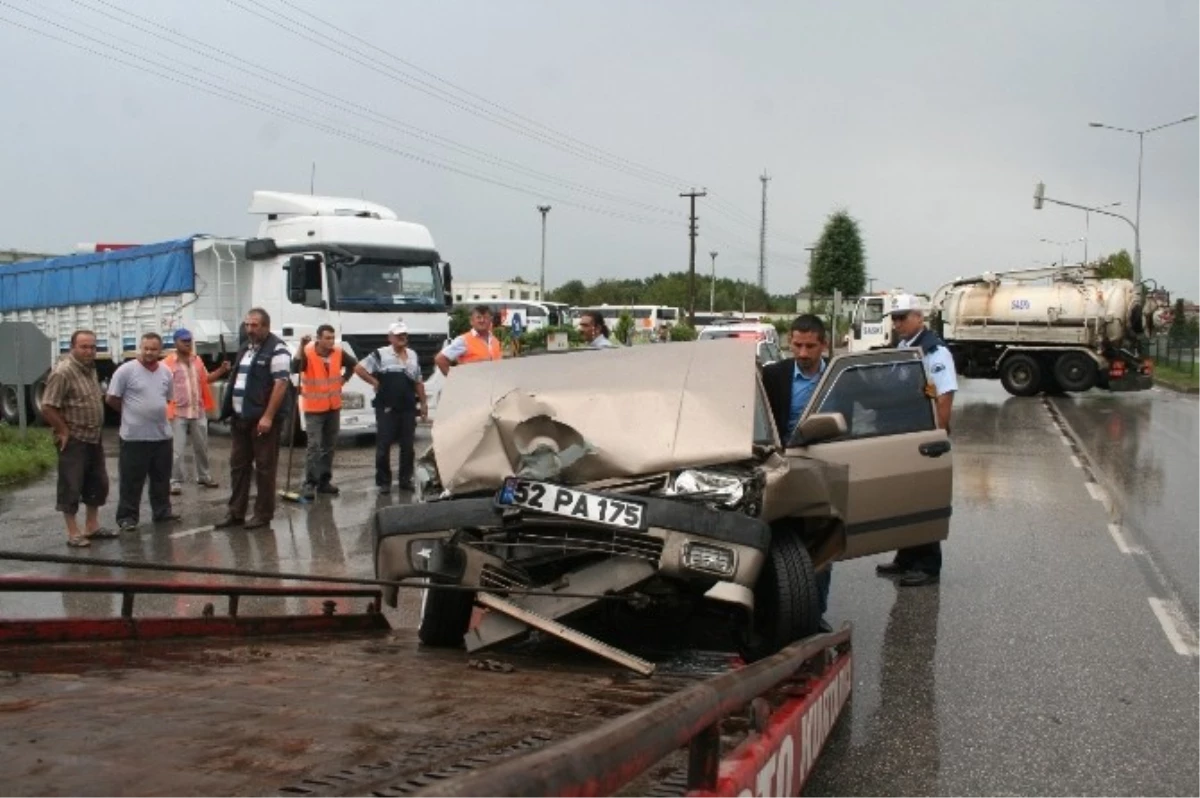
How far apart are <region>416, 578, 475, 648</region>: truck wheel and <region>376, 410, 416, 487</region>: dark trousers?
25.0ft

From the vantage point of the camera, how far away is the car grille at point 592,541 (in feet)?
16.7

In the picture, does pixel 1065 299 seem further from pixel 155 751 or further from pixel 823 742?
pixel 155 751

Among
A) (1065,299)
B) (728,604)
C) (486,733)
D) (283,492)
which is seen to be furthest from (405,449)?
(1065,299)

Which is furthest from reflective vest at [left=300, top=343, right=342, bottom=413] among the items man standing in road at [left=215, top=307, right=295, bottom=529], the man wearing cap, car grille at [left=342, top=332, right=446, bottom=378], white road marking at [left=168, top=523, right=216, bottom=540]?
car grille at [left=342, top=332, right=446, bottom=378]

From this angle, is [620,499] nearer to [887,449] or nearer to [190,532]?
[887,449]

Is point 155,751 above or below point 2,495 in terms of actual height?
above

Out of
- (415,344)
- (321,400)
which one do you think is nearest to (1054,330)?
(415,344)

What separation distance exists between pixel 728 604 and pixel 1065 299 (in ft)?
87.1

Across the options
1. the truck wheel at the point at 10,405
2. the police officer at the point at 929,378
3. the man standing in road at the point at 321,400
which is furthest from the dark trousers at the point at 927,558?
the truck wheel at the point at 10,405

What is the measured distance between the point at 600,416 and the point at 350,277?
42.5 feet

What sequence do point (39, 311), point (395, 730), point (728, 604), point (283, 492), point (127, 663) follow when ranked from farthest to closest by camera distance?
1. point (39, 311)
2. point (283, 492)
3. point (728, 604)
4. point (127, 663)
5. point (395, 730)

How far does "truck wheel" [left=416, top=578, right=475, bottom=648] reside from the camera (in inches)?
230

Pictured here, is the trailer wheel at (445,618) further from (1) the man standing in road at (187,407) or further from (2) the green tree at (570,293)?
(2) the green tree at (570,293)

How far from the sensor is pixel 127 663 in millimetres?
4629
